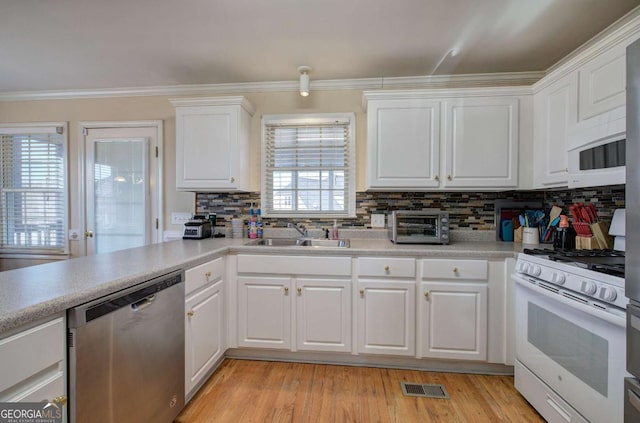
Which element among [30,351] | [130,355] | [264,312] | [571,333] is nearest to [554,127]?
[571,333]

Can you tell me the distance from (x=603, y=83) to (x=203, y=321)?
8.72 ft

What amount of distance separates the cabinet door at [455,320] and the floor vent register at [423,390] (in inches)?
8.0

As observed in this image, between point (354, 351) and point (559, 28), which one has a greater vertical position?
point (559, 28)

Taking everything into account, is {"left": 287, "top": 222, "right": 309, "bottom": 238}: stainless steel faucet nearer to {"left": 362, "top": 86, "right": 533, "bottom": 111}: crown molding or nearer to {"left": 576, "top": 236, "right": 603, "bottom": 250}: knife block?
{"left": 362, "top": 86, "right": 533, "bottom": 111}: crown molding

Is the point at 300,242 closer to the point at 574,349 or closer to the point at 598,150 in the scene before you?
the point at 574,349

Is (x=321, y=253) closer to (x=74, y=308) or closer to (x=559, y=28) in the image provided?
(x=74, y=308)

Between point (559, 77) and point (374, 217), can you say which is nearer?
point (559, 77)

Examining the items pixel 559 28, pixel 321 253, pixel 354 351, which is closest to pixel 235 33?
pixel 321 253

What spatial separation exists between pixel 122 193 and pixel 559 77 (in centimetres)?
369

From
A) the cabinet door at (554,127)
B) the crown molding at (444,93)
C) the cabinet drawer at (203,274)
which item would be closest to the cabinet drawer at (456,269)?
the cabinet door at (554,127)

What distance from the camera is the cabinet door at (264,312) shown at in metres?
2.17

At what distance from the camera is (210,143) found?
Result: 2.54m

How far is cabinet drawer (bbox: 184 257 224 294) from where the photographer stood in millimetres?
1694

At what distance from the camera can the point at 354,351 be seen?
2.12 meters
